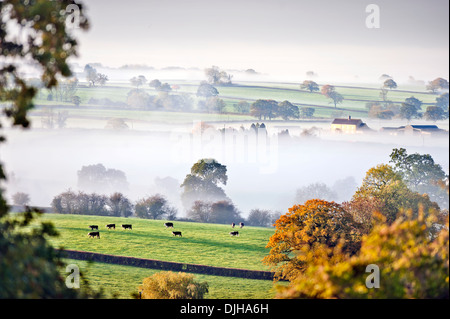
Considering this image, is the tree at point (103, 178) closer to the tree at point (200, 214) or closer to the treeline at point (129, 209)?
the treeline at point (129, 209)

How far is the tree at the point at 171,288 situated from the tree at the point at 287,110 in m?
82.7

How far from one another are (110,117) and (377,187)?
7227cm

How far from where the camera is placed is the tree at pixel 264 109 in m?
103

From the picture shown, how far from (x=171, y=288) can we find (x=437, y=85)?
91302 millimetres

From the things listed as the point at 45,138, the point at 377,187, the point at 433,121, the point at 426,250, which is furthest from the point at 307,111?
the point at 426,250

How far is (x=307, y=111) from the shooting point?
102 m

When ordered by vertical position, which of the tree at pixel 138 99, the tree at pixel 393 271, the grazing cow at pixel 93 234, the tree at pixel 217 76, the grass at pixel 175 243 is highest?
the tree at pixel 217 76

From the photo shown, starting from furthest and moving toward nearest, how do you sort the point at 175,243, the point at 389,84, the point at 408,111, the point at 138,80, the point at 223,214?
the point at 138,80 → the point at 389,84 → the point at 408,111 → the point at 223,214 → the point at 175,243

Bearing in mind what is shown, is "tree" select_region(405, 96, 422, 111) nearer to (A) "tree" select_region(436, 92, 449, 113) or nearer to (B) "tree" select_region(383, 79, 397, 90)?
(A) "tree" select_region(436, 92, 449, 113)

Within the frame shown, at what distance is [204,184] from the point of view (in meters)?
73.4

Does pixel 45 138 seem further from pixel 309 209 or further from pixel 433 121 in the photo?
pixel 309 209

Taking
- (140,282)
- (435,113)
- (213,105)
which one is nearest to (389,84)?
(435,113)

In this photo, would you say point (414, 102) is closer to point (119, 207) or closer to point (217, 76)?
point (217, 76)

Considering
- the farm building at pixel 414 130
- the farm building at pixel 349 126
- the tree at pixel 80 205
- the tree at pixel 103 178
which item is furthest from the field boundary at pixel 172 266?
the farm building at pixel 414 130
